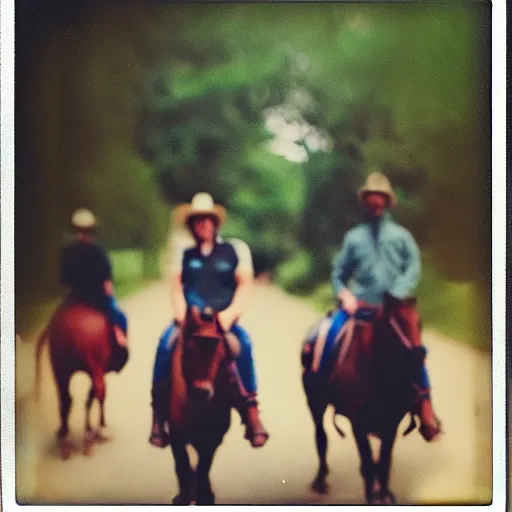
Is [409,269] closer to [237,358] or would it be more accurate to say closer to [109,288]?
[237,358]

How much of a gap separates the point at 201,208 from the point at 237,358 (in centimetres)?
28

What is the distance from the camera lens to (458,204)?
52.2 inches

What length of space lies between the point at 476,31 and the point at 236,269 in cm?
60

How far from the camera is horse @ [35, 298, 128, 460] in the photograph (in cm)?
133

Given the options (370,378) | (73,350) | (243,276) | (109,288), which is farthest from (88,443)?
(370,378)

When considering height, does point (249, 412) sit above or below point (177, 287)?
below

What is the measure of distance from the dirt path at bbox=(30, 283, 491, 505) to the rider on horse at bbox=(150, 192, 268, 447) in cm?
2

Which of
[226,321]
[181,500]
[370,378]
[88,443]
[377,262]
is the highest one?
[377,262]

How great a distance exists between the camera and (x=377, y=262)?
1324 millimetres

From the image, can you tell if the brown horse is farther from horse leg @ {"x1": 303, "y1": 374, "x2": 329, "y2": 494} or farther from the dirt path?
horse leg @ {"x1": 303, "y1": 374, "x2": 329, "y2": 494}

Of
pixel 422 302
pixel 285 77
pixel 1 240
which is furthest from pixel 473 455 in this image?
pixel 1 240

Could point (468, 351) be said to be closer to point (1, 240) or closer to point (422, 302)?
point (422, 302)

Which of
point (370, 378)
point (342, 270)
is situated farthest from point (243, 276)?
point (370, 378)

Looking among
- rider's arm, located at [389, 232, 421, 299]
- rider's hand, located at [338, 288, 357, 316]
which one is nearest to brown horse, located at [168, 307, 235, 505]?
rider's hand, located at [338, 288, 357, 316]
